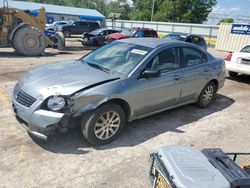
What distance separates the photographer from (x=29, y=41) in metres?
12.5

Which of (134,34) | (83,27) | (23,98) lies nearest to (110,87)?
(23,98)

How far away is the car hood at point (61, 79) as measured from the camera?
3.57 m

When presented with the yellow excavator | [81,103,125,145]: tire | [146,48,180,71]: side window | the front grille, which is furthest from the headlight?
the yellow excavator

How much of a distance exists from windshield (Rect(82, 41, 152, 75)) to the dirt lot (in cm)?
110

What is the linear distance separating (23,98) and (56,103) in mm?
584

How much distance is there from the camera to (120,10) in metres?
85.1

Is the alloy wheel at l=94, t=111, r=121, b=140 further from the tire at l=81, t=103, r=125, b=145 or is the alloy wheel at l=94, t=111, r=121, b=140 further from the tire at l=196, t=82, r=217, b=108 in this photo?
the tire at l=196, t=82, r=217, b=108

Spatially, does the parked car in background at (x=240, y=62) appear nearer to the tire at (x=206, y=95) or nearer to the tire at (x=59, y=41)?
the tire at (x=206, y=95)

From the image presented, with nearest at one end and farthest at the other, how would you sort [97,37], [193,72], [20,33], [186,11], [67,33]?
[193,72], [20,33], [97,37], [67,33], [186,11]

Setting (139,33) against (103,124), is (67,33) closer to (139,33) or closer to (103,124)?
(139,33)

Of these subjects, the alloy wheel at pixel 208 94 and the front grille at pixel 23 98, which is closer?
the front grille at pixel 23 98

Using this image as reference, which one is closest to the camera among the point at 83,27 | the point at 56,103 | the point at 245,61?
the point at 56,103

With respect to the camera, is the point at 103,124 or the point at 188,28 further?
the point at 188,28

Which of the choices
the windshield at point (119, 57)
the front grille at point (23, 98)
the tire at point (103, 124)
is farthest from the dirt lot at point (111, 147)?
the windshield at point (119, 57)
